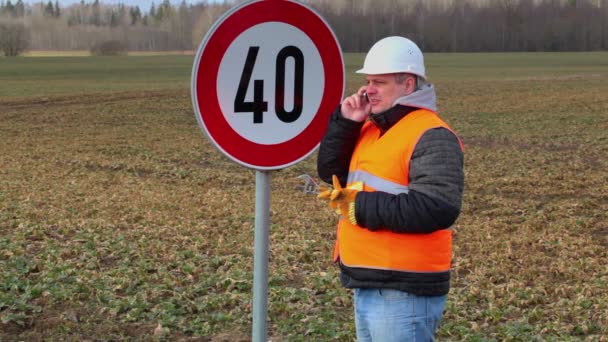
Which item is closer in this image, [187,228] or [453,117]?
[187,228]

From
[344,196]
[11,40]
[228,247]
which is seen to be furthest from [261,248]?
[11,40]

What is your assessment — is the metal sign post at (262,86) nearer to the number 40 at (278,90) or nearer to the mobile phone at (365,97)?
the number 40 at (278,90)

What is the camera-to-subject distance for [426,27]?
119 metres

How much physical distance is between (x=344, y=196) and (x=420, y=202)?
0.90ft

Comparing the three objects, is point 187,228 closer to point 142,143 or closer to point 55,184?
point 55,184

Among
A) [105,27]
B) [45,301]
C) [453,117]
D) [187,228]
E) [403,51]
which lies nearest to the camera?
[403,51]

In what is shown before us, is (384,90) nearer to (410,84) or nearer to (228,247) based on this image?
(410,84)

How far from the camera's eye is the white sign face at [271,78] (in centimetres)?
273

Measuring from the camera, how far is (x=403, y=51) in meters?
2.73

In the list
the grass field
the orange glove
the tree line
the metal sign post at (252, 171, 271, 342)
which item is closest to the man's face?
the orange glove

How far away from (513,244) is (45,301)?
4490 millimetres

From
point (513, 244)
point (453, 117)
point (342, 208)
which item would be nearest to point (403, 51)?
point (342, 208)

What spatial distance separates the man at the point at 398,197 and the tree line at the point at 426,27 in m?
101

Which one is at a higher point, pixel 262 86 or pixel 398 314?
pixel 262 86
